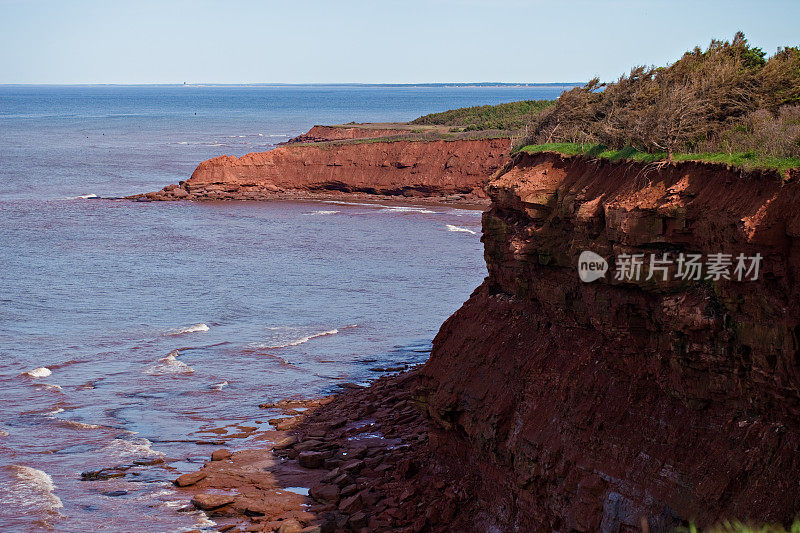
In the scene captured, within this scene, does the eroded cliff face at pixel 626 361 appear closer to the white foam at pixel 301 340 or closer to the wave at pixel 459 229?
the white foam at pixel 301 340

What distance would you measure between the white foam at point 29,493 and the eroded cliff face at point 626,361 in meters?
8.82

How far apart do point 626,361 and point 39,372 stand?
22235mm

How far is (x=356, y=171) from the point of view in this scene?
78.6 m

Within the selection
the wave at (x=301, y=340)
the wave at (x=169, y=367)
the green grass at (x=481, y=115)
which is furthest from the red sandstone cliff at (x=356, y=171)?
the wave at (x=169, y=367)

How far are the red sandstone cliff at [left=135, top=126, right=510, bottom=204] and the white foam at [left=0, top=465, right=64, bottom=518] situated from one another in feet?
178

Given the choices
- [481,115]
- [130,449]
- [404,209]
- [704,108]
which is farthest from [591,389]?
[481,115]

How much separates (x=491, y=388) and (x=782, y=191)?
6.86 metres

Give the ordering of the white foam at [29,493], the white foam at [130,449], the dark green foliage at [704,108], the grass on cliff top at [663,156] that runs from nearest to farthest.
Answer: the grass on cliff top at [663,156], the dark green foliage at [704,108], the white foam at [29,493], the white foam at [130,449]

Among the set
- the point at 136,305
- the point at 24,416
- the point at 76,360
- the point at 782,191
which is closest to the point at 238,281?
the point at 136,305

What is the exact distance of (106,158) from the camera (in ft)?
344

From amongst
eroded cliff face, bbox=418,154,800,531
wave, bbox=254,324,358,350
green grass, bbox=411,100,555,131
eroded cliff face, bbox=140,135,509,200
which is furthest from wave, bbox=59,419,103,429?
green grass, bbox=411,100,555,131

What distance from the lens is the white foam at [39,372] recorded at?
2905 cm

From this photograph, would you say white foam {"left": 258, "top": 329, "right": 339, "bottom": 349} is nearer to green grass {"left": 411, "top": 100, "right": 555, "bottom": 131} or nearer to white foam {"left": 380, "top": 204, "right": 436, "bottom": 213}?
white foam {"left": 380, "top": 204, "right": 436, "bottom": 213}

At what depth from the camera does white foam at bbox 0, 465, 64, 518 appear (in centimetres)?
1928
